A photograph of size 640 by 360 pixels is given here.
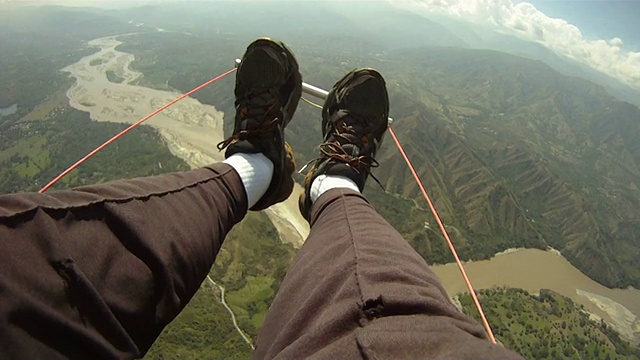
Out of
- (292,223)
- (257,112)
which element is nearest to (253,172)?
(257,112)

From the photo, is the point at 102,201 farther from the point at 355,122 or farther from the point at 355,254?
the point at 355,122

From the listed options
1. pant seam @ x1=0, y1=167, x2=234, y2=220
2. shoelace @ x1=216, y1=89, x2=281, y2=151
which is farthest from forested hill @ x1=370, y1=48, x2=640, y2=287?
pant seam @ x1=0, y1=167, x2=234, y2=220

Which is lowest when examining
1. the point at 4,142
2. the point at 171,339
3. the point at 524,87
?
the point at 4,142

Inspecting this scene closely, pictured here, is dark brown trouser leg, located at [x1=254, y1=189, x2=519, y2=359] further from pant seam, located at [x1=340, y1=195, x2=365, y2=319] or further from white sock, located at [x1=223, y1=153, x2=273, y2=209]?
white sock, located at [x1=223, y1=153, x2=273, y2=209]

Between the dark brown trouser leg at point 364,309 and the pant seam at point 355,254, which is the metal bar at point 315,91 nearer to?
the pant seam at point 355,254

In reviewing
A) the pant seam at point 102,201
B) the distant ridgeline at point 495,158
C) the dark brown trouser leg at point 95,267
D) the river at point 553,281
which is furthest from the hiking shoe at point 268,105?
the distant ridgeline at point 495,158

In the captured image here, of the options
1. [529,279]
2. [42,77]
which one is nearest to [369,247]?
[529,279]

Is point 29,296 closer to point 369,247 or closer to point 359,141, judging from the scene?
point 369,247
